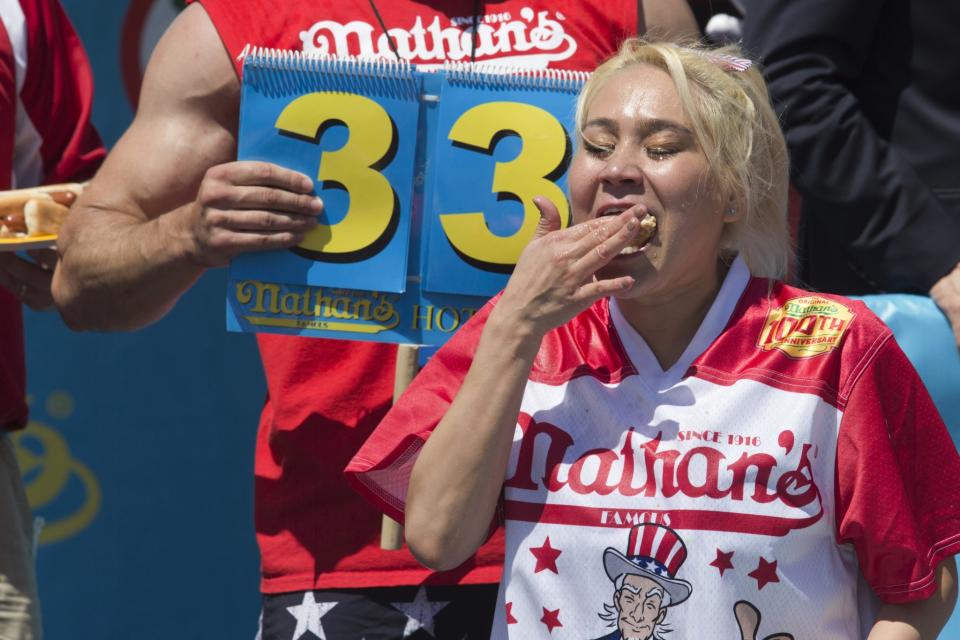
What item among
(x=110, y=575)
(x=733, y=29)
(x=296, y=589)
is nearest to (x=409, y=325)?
(x=296, y=589)

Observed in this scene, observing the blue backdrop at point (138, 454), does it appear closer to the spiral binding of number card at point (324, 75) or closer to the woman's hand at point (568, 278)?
the spiral binding of number card at point (324, 75)

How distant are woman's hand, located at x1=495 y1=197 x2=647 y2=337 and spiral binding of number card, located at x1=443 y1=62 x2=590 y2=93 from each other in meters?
0.47

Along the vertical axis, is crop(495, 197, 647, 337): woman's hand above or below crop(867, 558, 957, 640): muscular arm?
above

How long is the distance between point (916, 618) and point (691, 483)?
341 millimetres

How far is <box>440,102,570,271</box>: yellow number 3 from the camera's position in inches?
88.9

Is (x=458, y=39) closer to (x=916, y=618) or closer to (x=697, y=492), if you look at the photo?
(x=697, y=492)

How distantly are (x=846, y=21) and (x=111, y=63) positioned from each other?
1.95 m

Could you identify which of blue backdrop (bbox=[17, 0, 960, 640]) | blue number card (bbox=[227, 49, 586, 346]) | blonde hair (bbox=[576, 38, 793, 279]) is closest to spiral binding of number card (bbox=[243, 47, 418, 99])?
blue number card (bbox=[227, 49, 586, 346])

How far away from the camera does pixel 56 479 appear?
3.76m

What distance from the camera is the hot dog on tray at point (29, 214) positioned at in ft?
8.86

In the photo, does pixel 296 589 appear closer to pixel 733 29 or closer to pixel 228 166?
pixel 228 166

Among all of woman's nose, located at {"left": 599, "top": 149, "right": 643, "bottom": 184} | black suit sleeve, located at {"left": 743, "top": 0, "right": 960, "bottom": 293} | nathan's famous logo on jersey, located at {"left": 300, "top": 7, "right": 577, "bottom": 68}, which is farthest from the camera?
black suit sleeve, located at {"left": 743, "top": 0, "right": 960, "bottom": 293}

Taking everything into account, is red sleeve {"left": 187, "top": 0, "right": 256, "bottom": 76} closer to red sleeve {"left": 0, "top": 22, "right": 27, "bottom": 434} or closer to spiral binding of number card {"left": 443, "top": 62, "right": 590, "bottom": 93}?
spiral binding of number card {"left": 443, "top": 62, "right": 590, "bottom": 93}

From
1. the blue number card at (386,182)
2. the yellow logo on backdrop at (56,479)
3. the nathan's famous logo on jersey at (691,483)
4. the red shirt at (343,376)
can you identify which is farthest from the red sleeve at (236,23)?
the yellow logo on backdrop at (56,479)
